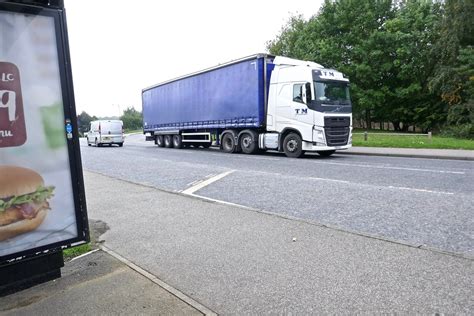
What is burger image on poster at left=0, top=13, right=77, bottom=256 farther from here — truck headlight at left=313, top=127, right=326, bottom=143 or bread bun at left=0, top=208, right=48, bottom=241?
truck headlight at left=313, top=127, right=326, bottom=143

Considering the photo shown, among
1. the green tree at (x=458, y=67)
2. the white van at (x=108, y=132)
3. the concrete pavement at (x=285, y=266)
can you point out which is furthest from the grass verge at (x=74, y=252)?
the white van at (x=108, y=132)

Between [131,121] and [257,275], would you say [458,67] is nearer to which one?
[257,275]

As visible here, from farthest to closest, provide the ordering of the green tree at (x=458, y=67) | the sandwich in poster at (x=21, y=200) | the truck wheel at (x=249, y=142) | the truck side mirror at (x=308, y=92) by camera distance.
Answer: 1. the green tree at (x=458, y=67)
2. the truck wheel at (x=249, y=142)
3. the truck side mirror at (x=308, y=92)
4. the sandwich in poster at (x=21, y=200)

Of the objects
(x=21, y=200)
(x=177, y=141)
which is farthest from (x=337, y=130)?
(x=21, y=200)

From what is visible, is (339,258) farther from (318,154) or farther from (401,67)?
(401,67)

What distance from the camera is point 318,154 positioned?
701 inches

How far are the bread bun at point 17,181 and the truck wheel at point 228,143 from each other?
15806mm

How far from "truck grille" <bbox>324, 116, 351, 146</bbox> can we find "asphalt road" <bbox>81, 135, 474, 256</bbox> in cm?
316

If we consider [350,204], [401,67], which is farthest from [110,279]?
[401,67]

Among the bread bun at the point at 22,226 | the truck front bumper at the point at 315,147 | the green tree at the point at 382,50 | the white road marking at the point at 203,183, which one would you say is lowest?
the white road marking at the point at 203,183

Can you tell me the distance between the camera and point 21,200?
3275 millimetres

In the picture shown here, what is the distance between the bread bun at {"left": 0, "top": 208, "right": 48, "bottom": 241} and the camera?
3.22 metres

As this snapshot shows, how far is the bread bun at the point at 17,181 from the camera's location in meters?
3.14

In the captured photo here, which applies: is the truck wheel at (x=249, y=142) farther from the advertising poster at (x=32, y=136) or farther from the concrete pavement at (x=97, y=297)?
the advertising poster at (x=32, y=136)
